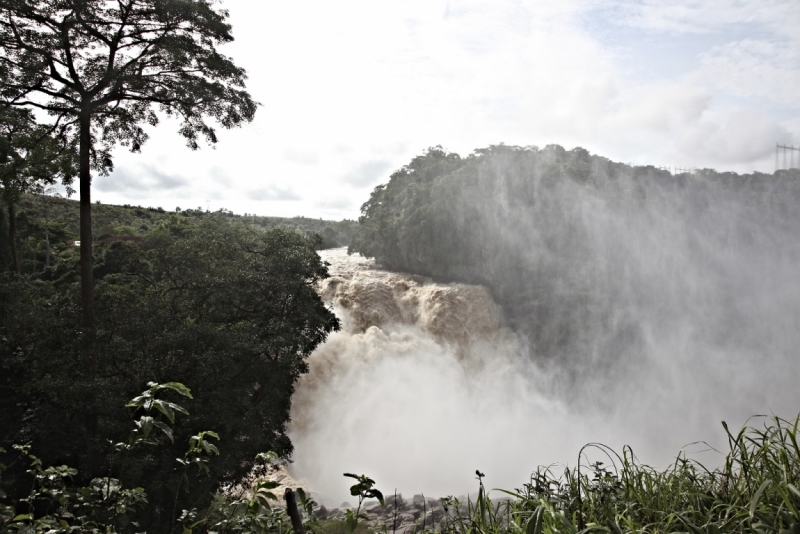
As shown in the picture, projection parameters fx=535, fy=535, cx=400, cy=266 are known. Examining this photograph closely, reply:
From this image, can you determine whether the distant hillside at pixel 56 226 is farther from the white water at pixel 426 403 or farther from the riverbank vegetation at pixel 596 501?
the riverbank vegetation at pixel 596 501

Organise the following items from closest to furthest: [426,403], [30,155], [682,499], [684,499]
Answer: [684,499] < [682,499] < [30,155] < [426,403]

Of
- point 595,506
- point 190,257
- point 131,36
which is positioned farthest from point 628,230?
point 595,506

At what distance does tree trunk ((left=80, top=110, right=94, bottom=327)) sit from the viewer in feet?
25.6

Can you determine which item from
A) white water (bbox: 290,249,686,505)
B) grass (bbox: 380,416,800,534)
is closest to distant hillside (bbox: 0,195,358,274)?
white water (bbox: 290,249,686,505)

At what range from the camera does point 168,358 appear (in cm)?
854

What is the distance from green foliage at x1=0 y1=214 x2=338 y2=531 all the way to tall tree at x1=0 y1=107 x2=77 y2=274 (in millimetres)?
2066

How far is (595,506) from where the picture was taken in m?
2.48

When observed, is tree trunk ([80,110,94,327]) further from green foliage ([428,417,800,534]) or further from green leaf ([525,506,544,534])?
green leaf ([525,506,544,534])

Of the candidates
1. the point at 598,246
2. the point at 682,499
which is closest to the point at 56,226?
the point at 598,246

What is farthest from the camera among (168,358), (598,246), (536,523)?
(598,246)

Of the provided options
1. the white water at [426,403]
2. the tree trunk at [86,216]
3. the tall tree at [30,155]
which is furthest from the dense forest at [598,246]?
the tall tree at [30,155]

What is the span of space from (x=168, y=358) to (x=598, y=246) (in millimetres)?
19848

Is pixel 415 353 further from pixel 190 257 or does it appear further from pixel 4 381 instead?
pixel 4 381

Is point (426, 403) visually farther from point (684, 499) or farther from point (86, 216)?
point (684, 499)
